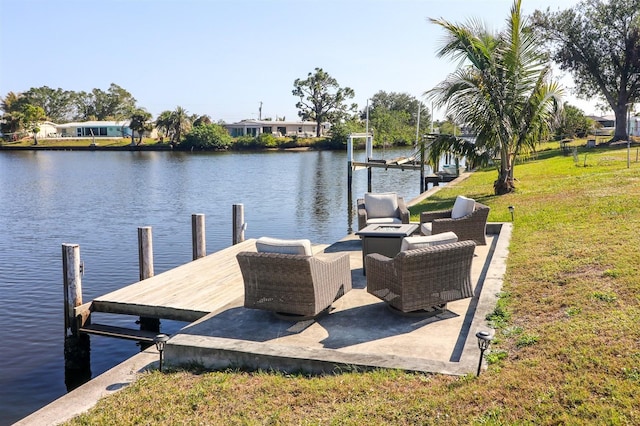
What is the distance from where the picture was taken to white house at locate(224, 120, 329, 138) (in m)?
91.2

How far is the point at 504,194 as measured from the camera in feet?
52.7

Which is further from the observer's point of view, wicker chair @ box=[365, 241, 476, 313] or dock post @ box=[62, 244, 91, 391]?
dock post @ box=[62, 244, 91, 391]

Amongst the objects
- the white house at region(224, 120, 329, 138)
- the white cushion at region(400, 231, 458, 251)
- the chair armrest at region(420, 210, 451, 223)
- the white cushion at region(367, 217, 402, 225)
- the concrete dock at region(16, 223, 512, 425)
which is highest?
the white house at region(224, 120, 329, 138)

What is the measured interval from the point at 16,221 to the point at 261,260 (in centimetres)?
1859

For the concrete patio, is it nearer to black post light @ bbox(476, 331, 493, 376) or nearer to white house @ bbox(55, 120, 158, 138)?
black post light @ bbox(476, 331, 493, 376)

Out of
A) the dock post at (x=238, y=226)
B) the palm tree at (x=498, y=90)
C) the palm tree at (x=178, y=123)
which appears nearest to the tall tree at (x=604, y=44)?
the palm tree at (x=498, y=90)

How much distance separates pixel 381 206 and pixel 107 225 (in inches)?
516

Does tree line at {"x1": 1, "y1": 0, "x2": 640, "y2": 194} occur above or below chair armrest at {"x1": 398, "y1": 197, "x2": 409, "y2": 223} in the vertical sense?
above

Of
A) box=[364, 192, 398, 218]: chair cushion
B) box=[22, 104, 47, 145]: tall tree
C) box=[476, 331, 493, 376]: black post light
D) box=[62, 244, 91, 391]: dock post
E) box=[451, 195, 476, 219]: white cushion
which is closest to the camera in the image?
box=[476, 331, 493, 376]: black post light

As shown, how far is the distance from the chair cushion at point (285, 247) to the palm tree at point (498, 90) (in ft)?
34.1

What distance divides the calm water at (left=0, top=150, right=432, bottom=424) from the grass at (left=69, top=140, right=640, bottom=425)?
132 inches

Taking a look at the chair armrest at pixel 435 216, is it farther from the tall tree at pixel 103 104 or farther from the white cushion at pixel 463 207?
the tall tree at pixel 103 104

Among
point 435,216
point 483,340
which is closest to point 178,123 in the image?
point 435,216

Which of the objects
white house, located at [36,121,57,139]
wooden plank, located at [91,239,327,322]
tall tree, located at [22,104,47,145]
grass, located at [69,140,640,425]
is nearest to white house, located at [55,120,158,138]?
white house, located at [36,121,57,139]
